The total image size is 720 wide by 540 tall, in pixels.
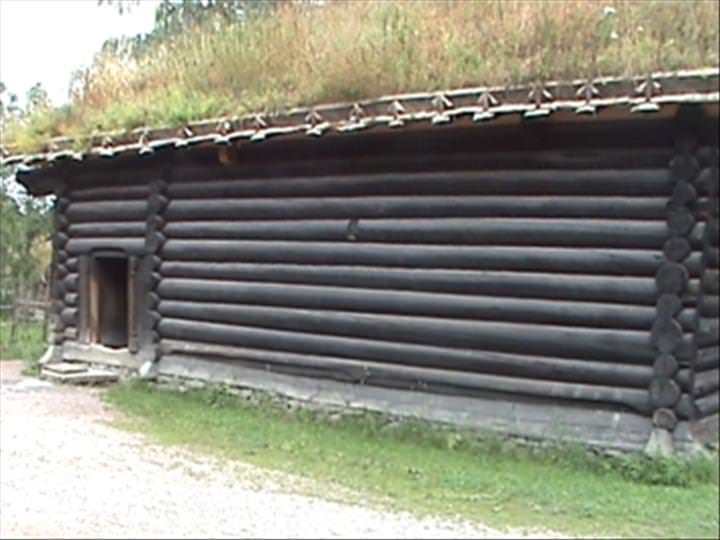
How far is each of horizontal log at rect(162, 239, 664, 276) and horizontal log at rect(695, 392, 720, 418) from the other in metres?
1.10

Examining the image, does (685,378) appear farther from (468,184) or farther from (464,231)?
(468,184)

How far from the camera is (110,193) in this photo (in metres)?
12.8

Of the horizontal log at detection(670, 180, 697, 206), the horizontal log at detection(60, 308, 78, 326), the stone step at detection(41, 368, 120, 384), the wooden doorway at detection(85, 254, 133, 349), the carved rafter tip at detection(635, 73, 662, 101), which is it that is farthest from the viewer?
the horizontal log at detection(60, 308, 78, 326)

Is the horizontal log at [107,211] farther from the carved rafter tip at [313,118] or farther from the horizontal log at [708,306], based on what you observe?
the horizontal log at [708,306]

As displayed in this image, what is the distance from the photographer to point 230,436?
8922 mm

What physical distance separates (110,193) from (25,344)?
5979 mm

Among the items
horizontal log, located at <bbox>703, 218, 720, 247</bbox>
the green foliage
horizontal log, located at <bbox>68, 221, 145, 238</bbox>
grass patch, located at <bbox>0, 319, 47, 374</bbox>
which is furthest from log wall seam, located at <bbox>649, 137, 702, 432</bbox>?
the green foliage

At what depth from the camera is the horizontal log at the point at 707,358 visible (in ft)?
24.7

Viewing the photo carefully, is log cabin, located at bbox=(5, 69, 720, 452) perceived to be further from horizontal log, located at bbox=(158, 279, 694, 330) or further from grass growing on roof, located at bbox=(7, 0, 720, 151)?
grass growing on roof, located at bbox=(7, 0, 720, 151)

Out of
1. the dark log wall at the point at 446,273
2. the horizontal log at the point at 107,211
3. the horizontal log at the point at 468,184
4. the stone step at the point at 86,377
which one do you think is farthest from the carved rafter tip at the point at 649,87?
the stone step at the point at 86,377

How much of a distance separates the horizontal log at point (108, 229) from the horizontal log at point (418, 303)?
96 cm

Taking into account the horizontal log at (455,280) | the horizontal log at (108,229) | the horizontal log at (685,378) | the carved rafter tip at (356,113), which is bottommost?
the horizontal log at (685,378)

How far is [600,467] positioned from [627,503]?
1.05 m

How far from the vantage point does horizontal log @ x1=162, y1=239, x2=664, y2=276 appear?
7848mm
